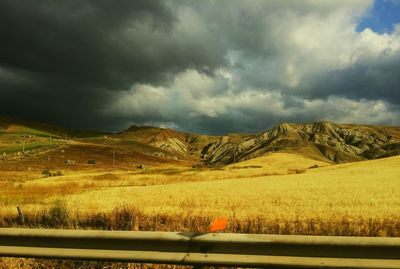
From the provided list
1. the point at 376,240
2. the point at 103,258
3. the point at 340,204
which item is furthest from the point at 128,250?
the point at 340,204

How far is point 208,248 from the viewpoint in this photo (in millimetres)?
5082

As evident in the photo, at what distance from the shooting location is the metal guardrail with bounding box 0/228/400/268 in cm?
468

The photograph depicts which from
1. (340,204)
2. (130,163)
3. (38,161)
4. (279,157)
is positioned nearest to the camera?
(340,204)

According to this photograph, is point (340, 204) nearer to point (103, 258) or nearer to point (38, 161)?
point (103, 258)

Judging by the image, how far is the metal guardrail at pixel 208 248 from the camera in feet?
15.4

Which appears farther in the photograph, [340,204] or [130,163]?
[130,163]

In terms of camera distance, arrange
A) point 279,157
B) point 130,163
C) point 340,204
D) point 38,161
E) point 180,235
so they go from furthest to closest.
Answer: point 279,157 < point 130,163 < point 38,161 < point 340,204 < point 180,235

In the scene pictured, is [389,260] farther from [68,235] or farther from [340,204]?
[340,204]

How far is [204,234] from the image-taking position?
Result: 16.7ft

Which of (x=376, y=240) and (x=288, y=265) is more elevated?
(x=376, y=240)

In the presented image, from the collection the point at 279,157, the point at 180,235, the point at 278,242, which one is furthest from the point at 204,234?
the point at 279,157

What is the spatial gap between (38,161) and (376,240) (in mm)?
111545

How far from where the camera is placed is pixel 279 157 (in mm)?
157750

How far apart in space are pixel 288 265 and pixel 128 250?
5.94ft
